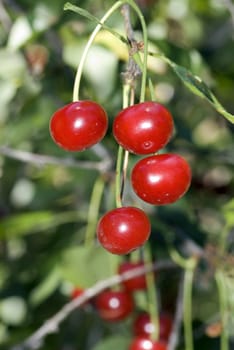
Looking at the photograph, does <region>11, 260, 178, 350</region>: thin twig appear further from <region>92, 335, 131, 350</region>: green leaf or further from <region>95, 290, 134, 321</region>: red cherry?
<region>92, 335, 131, 350</region>: green leaf

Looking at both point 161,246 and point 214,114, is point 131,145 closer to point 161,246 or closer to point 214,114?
point 161,246

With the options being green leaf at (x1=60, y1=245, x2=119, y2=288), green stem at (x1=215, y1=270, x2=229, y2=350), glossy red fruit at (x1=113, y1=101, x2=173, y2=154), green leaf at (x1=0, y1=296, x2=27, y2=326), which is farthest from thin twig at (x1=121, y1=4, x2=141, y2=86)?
green leaf at (x1=0, y1=296, x2=27, y2=326)

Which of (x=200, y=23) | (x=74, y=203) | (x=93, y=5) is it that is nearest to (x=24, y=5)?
(x=93, y=5)

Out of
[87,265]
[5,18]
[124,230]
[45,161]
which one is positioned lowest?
[87,265]

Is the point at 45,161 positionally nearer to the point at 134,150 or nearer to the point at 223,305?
the point at 223,305

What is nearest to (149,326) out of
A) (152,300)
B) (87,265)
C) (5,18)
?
(152,300)

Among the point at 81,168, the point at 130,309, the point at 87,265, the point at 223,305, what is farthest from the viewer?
the point at 81,168
